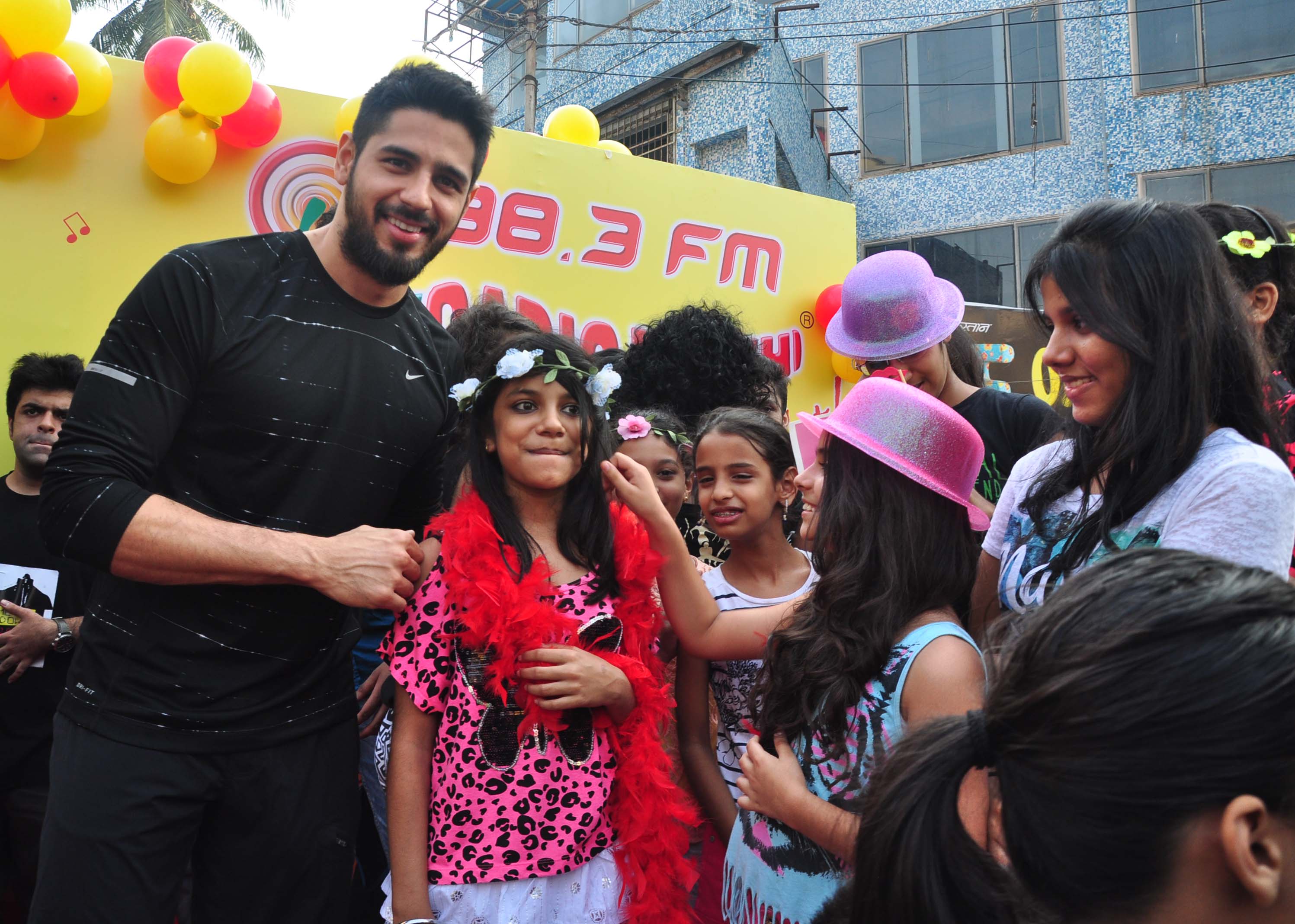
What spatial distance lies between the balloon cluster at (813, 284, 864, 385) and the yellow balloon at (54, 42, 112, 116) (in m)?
3.71

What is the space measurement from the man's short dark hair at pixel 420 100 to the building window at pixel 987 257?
33.8 ft

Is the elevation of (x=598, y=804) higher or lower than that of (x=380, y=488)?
lower

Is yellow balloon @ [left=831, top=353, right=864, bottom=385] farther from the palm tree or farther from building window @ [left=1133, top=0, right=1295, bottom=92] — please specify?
the palm tree

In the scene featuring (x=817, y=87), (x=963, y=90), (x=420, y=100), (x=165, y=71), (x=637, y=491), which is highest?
(x=817, y=87)

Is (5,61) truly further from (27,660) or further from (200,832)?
(200,832)

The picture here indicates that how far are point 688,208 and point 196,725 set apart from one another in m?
4.11

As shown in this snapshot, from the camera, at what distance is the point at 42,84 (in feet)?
10.6

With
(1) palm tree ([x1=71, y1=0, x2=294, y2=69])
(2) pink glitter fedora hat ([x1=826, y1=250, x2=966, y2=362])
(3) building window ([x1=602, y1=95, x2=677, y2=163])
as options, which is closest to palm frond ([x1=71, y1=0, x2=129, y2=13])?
(1) palm tree ([x1=71, y1=0, x2=294, y2=69])

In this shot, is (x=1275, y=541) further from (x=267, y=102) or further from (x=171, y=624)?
(x=267, y=102)

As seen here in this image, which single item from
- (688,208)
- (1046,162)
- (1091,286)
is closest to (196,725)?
(1091,286)

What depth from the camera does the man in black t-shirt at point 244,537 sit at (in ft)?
5.23

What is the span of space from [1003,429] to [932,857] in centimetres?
216

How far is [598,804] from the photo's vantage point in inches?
72.6

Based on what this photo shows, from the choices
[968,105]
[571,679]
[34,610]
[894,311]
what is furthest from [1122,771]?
[968,105]
